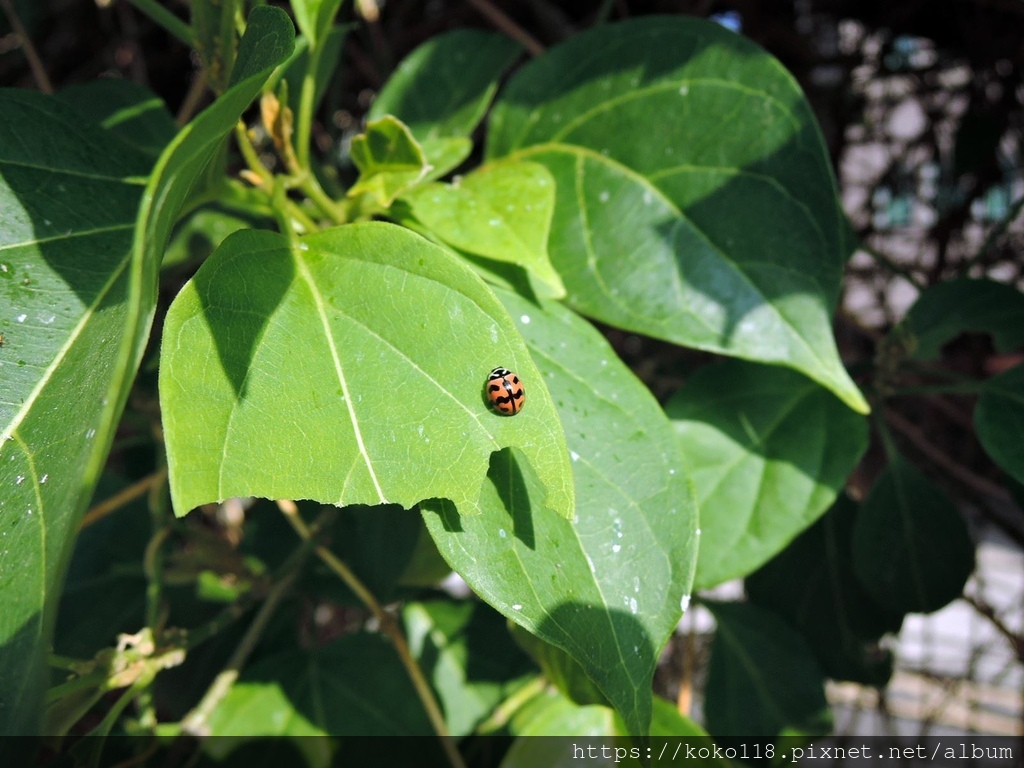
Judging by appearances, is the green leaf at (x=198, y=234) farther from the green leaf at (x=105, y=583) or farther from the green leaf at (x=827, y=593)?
the green leaf at (x=827, y=593)

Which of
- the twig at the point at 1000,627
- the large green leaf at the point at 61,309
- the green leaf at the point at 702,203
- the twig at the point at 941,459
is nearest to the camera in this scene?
the large green leaf at the point at 61,309

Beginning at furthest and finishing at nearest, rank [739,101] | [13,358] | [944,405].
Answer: [944,405] < [739,101] < [13,358]

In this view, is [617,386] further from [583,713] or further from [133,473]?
[133,473]

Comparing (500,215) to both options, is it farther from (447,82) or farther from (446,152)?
(447,82)

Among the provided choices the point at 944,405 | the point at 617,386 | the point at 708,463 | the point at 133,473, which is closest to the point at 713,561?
the point at 708,463

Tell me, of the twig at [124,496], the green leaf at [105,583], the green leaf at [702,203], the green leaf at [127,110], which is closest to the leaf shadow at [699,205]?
the green leaf at [702,203]

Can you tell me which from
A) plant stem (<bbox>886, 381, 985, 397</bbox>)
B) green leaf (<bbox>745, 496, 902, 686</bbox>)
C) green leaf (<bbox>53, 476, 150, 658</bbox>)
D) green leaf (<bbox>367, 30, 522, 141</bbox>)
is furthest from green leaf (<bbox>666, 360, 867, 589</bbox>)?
green leaf (<bbox>53, 476, 150, 658</bbox>)

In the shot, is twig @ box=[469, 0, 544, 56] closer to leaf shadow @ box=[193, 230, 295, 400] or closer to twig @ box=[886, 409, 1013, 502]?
leaf shadow @ box=[193, 230, 295, 400]
